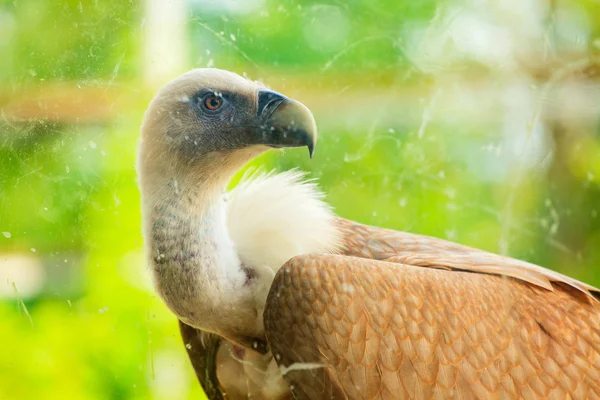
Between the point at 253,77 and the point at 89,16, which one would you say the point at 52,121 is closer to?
the point at 89,16

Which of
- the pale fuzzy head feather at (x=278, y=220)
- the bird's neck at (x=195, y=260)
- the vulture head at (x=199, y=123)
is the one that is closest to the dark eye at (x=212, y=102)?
the vulture head at (x=199, y=123)

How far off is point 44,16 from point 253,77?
373 mm

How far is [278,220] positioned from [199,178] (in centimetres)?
18

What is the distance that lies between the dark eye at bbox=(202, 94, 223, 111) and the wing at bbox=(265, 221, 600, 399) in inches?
10.3

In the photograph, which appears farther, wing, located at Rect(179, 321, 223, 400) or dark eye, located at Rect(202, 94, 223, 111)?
wing, located at Rect(179, 321, 223, 400)

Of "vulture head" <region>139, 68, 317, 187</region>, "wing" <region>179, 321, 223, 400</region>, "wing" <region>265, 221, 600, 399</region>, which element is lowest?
"wing" <region>179, 321, 223, 400</region>

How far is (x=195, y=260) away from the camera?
3.39 feet

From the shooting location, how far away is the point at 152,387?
1.23 meters

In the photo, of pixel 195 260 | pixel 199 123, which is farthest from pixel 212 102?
pixel 195 260

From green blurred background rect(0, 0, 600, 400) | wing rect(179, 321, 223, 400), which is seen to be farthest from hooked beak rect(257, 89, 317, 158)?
wing rect(179, 321, 223, 400)

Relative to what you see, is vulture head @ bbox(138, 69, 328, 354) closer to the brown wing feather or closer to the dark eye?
the dark eye

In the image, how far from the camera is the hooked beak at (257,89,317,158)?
0.97 m

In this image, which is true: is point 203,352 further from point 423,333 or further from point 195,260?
point 423,333

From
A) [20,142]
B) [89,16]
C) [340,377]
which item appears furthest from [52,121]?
[340,377]
